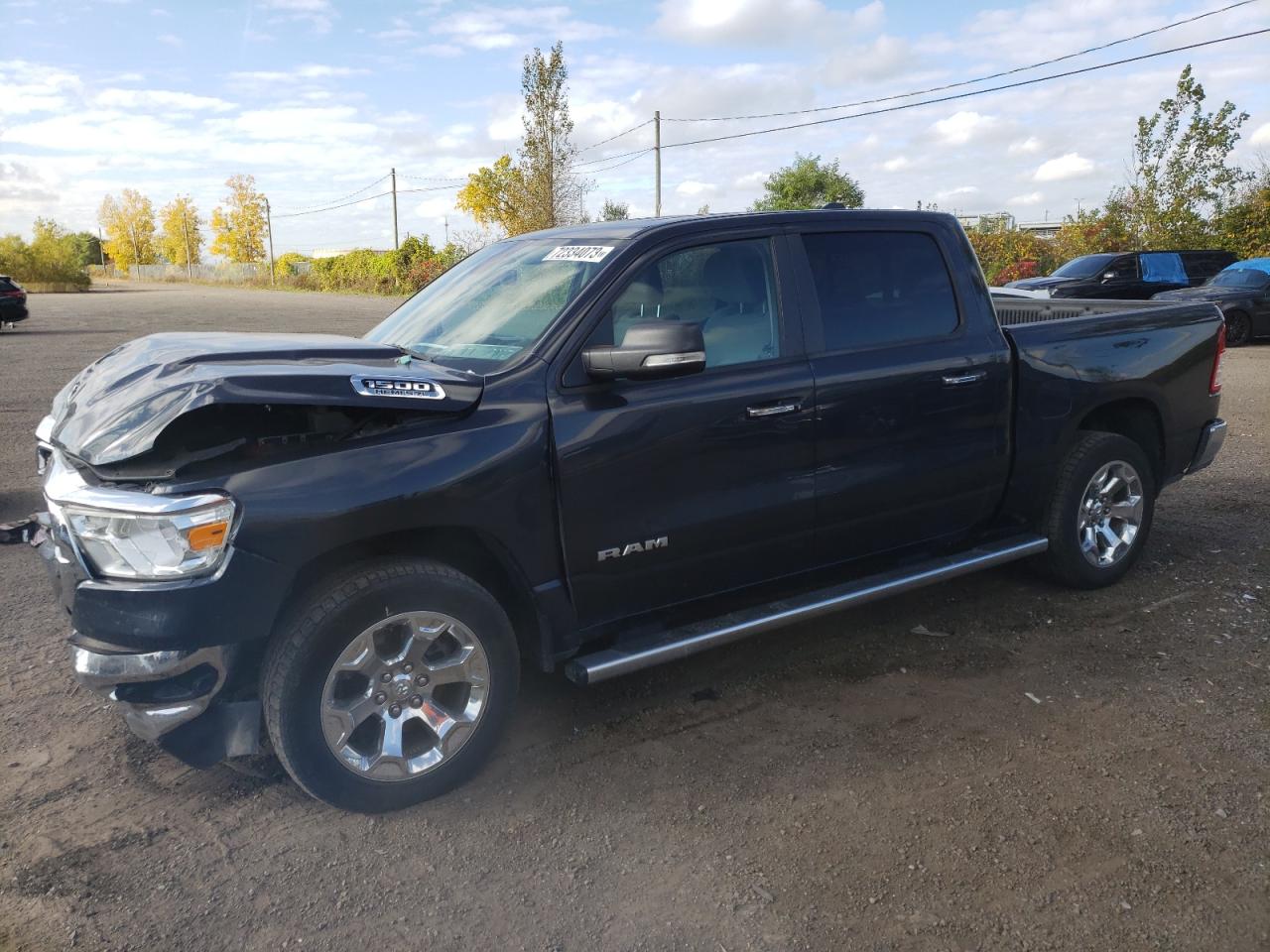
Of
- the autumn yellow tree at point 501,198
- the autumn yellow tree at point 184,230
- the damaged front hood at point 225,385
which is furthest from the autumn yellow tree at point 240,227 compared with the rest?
the damaged front hood at point 225,385

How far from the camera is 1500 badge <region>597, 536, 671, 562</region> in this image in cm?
338

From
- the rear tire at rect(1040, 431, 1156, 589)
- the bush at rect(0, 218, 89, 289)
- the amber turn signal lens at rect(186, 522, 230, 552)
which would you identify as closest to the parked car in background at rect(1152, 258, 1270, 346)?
the rear tire at rect(1040, 431, 1156, 589)

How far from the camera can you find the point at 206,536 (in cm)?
270

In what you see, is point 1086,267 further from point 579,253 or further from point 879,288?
point 579,253

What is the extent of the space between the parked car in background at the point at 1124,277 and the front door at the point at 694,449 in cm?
1556

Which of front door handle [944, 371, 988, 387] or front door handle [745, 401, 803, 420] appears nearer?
front door handle [745, 401, 803, 420]

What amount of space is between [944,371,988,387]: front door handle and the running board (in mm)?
795

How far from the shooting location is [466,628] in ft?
10.2

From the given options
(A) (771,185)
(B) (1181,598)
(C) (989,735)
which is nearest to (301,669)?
(C) (989,735)

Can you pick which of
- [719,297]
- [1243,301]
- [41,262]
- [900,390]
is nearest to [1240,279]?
[1243,301]

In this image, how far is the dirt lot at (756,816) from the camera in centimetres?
260

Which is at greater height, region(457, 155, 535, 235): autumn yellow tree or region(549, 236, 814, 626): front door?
region(457, 155, 535, 235): autumn yellow tree

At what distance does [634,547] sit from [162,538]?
1.53m

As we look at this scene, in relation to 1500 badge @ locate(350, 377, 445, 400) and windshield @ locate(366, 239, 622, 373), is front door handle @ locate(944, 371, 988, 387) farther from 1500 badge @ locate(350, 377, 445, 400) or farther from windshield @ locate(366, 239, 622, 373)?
1500 badge @ locate(350, 377, 445, 400)
